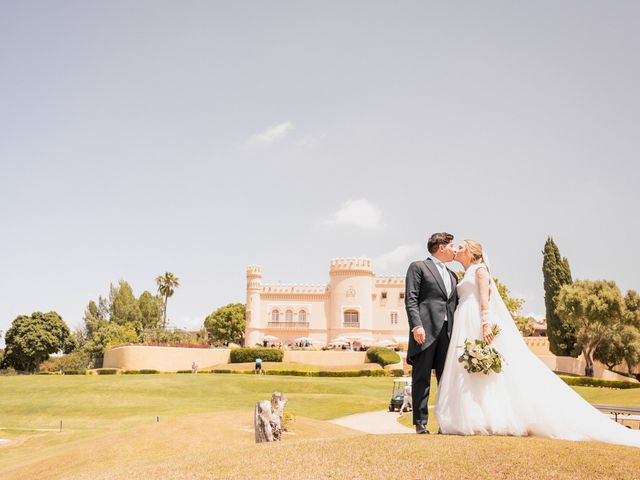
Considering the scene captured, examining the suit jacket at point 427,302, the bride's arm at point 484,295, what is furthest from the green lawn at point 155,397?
the bride's arm at point 484,295

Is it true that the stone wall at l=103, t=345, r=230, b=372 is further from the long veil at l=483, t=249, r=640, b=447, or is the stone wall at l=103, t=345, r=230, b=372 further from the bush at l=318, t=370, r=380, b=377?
the long veil at l=483, t=249, r=640, b=447

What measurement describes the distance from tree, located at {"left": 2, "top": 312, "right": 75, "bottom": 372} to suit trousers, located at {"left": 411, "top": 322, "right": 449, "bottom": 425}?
2541 inches

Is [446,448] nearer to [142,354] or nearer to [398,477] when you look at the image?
[398,477]

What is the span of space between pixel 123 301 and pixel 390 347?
146ft

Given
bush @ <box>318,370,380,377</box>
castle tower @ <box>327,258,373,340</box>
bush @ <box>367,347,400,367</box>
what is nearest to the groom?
bush @ <box>318,370,380,377</box>

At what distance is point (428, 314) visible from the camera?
8812 millimetres

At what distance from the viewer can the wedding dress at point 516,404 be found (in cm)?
805

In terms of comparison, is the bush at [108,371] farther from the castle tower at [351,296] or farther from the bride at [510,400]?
the bride at [510,400]

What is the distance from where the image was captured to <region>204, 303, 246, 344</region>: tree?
88.4 meters

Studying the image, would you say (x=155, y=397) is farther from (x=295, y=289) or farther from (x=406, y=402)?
(x=295, y=289)

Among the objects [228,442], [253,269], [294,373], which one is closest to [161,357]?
[294,373]

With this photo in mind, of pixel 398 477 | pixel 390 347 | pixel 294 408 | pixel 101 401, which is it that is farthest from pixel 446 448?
pixel 390 347

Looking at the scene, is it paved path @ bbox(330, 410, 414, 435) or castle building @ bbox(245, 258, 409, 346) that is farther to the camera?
castle building @ bbox(245, 258, 409, 346)

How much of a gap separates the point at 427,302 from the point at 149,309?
8647 centimetres
